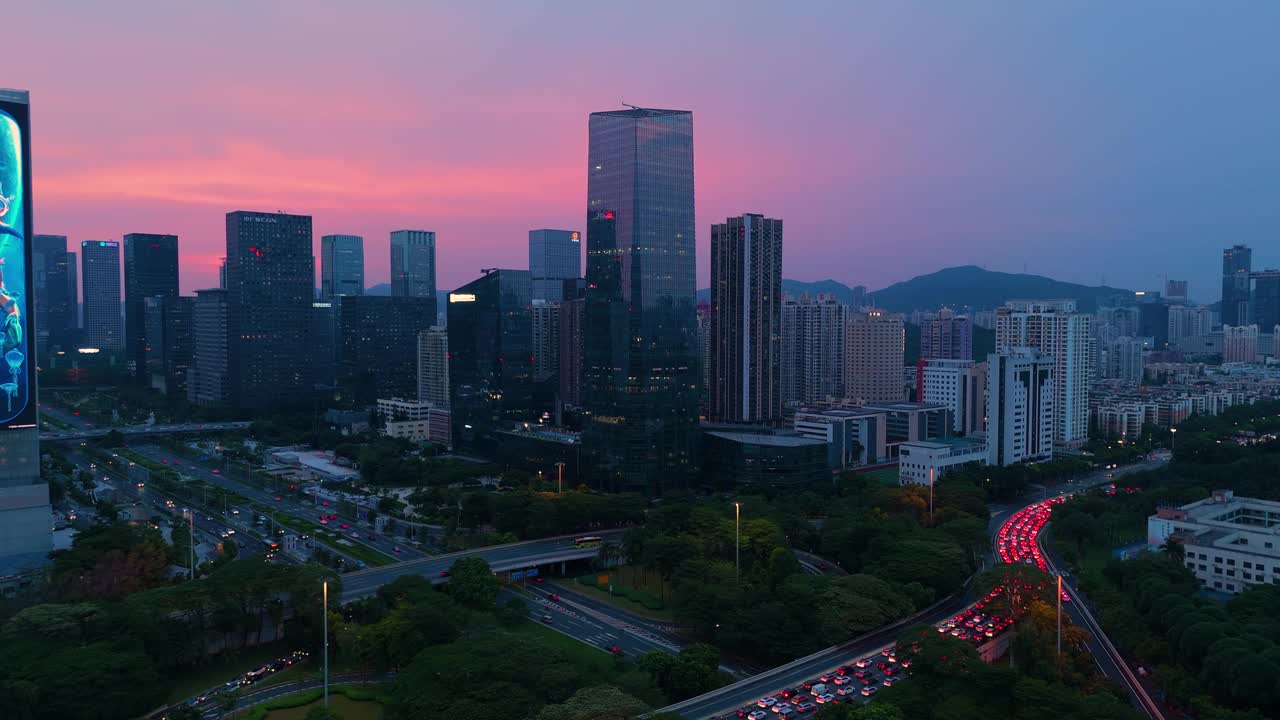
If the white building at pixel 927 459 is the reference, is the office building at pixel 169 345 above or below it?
above

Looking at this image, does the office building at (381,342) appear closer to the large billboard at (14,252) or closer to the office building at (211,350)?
the office building at (211,350)

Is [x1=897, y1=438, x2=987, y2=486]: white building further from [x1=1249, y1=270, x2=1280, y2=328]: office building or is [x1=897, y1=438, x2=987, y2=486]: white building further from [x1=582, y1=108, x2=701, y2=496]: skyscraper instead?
[x1=1249, y1=270, x2=1280, y2=328]: office building

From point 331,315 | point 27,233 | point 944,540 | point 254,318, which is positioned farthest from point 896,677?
point 331,315

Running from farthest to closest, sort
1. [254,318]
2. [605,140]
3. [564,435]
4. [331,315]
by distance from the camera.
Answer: [331,315], [254,318], [564,435], [605,140]

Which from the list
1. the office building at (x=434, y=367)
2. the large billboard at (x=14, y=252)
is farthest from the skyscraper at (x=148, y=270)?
the large billboard at (x=14, y=252)

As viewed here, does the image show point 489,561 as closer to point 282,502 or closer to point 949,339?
point 282,502

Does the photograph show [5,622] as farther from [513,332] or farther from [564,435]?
[513,332]

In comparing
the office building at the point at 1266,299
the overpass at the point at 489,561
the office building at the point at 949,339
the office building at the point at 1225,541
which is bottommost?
the overpass at the point at 489,561
